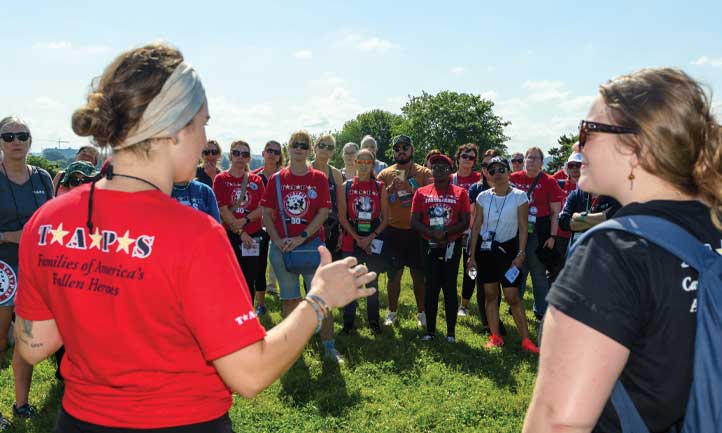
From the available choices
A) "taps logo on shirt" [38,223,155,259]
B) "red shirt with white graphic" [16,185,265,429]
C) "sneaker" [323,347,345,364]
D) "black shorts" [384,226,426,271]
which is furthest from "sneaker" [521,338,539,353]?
"taps logo on shirt" [38,223,155,259]

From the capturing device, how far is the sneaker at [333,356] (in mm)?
6082

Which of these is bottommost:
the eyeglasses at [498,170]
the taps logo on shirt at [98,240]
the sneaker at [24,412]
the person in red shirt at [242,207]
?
the sneaker at [24,412]

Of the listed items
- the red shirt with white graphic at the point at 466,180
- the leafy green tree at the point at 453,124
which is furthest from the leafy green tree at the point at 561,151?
the red shirt with white graphic at the point at 466,180

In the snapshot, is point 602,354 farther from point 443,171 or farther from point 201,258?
point 443,171

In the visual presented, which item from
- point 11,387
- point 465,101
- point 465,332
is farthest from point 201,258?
point 465,101

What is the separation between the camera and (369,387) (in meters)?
5.48

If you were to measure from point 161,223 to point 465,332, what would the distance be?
6.28m

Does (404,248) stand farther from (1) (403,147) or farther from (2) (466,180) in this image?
(2) (466,180)

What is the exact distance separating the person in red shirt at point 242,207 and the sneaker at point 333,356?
1481 millimetres

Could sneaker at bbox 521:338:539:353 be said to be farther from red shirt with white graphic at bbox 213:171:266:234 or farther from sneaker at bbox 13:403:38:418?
sneaker at bbox 13:403:38:418

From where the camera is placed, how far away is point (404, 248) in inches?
290

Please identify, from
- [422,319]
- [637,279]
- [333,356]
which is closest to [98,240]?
[637,279]

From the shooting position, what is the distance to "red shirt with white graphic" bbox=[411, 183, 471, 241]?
6738mm

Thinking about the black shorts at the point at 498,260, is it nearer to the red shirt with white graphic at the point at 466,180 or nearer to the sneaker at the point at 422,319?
the sneaker at the point at 422,319
